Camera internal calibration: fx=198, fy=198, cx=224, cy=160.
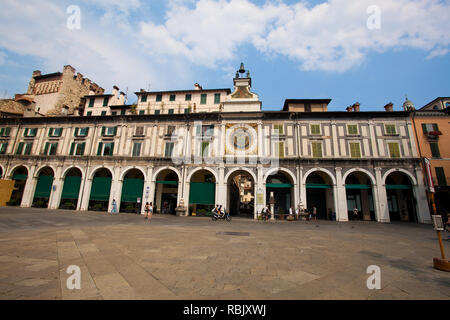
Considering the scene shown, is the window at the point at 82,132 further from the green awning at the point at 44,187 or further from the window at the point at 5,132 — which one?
the window at the point at 5,132

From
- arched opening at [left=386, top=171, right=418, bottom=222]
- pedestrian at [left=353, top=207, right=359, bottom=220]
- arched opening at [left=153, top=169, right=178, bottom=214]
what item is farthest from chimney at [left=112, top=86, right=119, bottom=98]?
arched opening at [left=386, top=171, right=418, bottom=222]

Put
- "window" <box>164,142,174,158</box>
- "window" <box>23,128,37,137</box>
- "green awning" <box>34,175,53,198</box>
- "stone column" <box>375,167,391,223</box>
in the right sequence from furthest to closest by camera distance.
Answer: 1. "window" <box>23,128,37,137</box>
2. "green awning" <box>34,175,53,198</box>
3. "window" <box>164,142,174,158</box>
4. "stone column" <box>375,167,391,223</box>

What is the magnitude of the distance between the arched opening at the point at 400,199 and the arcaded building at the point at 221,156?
0.11 metres

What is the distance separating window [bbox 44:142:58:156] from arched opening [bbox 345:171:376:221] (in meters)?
39.9

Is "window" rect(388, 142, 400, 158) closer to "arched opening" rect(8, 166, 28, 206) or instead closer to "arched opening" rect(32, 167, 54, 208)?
"arched opening" rect(32, 167, 54, 208)

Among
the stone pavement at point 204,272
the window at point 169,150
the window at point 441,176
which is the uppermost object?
the window at point 169,150

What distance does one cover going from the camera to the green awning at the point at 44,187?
87.7 feet

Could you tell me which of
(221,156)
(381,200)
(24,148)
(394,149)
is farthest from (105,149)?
(394,149)

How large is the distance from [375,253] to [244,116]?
20.1m

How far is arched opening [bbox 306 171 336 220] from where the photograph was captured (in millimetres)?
24578

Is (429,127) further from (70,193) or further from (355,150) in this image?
(70,193)

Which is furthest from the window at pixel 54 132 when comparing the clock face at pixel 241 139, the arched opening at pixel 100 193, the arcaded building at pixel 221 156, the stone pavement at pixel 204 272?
the stone pavement at pixel 204 272

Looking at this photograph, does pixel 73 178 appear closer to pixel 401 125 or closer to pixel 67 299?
pixel 67 299
